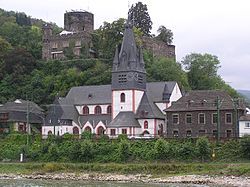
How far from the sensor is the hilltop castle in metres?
119

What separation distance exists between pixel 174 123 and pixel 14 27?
7660 cm

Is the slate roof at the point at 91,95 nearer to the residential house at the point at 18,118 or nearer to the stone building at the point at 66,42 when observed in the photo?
the residential house at the point at 18,118

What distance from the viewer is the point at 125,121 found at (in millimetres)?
81750

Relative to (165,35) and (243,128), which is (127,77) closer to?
(243,128)

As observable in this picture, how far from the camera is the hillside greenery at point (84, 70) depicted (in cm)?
10681

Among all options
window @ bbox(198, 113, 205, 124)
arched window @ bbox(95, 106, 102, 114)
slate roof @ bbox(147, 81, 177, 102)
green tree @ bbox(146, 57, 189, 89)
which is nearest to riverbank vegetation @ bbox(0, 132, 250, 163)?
window @ bbox(198, 113, 205, 124)

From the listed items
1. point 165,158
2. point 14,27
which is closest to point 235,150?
point 165,158

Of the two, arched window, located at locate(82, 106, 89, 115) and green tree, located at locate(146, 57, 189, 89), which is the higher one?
green tree, located at locate(146, 57, 189, 89)

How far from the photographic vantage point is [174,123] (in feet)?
255

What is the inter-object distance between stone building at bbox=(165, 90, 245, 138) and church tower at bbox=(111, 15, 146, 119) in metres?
7.60

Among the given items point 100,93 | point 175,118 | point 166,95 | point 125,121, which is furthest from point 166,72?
point 175,118

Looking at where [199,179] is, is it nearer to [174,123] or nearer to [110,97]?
Answer: [174,123]

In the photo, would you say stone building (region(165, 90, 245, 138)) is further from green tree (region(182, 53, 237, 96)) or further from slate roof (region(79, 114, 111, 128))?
green tree (region(182, 53, 237, 96))

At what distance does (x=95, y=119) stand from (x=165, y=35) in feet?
156
